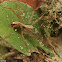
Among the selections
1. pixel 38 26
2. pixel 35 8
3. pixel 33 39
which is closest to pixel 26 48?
pixel 33 39

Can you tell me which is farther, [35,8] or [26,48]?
[35,8]

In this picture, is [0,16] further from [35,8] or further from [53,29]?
[53,29]

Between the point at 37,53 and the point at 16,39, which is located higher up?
the point at 16,39

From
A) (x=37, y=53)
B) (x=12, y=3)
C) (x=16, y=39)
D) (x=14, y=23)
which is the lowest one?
(x=37, y=53)

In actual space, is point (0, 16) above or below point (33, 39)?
above

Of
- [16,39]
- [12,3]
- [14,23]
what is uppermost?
[12,3]

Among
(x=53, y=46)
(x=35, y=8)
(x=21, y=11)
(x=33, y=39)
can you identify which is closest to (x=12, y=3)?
(x=21, y=11)

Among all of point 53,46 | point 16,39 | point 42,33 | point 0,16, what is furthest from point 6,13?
point 53,46

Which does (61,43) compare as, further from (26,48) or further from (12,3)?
(12,3)

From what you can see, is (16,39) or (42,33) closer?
(16,39)
